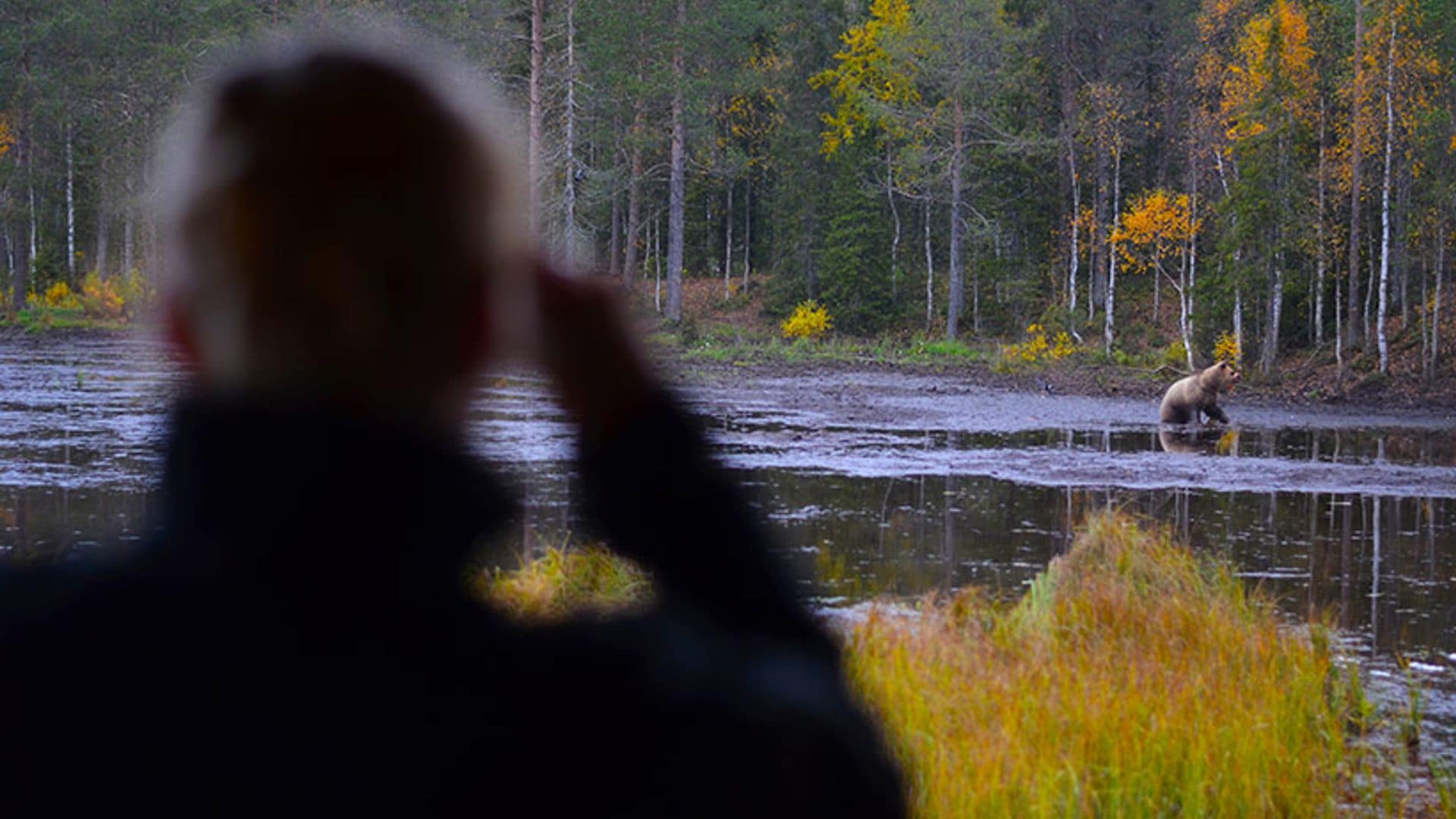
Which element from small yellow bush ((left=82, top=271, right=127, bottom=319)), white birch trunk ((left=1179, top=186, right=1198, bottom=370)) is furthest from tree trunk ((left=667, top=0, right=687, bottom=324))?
small yellow bush ((left=82, top=271, right=127, bottom=319))

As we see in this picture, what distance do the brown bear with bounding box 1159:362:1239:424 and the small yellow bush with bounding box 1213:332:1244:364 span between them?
9466 millimetres

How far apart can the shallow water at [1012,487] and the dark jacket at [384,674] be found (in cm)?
91

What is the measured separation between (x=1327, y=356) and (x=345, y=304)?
111 feet

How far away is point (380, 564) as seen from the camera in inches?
32.2

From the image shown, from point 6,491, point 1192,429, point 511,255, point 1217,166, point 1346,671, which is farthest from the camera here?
point 1217,166

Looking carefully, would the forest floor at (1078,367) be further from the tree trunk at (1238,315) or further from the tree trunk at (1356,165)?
the tree trunk at (1356,165)

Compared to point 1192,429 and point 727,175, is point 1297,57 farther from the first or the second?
point 727,175

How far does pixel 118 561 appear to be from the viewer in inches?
33.1

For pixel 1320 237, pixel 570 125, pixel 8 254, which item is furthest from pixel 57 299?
pixel 1320 237

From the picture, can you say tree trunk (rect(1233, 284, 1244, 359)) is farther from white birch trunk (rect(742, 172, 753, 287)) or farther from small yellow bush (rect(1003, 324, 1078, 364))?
white birch trunk (rect(742, 172, 753, 287))

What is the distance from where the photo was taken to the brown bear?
22109mm

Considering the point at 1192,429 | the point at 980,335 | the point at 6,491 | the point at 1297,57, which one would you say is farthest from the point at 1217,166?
the point at 6,491

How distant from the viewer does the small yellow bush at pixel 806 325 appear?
43.5 meters

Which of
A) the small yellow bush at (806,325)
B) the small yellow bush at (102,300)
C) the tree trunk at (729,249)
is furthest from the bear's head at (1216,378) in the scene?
the small yellow bush at (102,300)
